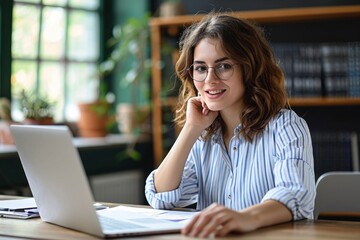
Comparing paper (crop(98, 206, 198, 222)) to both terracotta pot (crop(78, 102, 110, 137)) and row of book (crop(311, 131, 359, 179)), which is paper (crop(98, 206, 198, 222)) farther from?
terracotta pot (crop(78, 102, 110, 137))

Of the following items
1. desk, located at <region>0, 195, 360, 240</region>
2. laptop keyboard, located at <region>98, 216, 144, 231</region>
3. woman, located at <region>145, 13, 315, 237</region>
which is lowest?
desk, located at <region>0, 195, 360, 240</region>

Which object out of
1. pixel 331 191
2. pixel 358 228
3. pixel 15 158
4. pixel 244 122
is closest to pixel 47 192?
pixel 244 122

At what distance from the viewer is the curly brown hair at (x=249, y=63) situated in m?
1.89

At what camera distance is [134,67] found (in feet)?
13.8

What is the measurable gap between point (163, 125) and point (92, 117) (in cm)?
47

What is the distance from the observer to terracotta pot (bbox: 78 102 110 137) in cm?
399

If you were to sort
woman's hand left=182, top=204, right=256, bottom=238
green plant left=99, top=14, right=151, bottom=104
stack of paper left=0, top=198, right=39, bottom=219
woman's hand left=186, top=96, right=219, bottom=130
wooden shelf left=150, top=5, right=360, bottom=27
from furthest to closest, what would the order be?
green plant left=99, top=14, right=151, bottom=104 → wooden shelf left=150, top=5, right=360, bottom=27 → woman's hand left=186, top=96, right=219, bottom=130 → stack of paper left=0, top=198, right=39, bottom=219 → woman's hand left=182, top=204, right=256, bottom=238

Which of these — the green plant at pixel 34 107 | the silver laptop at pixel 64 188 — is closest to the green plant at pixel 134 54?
the green plant at pixel 34 107

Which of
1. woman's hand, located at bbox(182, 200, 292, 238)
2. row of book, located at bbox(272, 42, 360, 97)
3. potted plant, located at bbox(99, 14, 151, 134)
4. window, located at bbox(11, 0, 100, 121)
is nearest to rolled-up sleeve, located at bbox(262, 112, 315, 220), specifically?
woman's hand, located at bbox(182, 200, 292, 238)

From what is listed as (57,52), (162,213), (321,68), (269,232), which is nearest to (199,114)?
(162,213)

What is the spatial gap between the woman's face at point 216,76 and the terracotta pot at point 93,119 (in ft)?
7.05

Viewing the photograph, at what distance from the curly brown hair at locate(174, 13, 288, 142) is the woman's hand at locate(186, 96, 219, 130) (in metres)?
0.05

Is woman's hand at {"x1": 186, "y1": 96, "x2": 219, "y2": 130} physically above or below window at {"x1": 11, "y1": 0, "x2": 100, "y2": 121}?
below

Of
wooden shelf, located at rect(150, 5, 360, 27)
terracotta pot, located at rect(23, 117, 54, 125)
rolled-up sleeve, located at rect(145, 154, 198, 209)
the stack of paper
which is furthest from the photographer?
wooden shelf, located at rect(150, 5, 360, 27)
